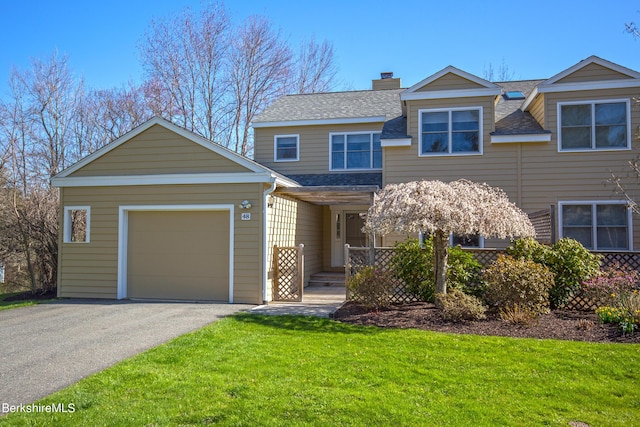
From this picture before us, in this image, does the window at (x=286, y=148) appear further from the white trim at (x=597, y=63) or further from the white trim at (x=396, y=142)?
the white trim at (x=597, y=63)

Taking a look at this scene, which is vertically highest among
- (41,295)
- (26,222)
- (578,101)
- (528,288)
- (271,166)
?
(578,101)

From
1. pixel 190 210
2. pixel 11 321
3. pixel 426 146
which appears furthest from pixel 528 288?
pixel 11 321

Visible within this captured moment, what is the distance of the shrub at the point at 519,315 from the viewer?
713cm

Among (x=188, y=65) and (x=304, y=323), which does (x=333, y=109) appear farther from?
(x=188, y=65)

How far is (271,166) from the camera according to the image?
48.4ft

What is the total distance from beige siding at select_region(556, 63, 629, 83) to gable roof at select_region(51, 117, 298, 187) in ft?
25.9

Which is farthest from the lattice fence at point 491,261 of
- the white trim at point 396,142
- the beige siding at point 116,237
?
the white trim at point 396,142

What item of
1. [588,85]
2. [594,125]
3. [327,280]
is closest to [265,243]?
[327,280]

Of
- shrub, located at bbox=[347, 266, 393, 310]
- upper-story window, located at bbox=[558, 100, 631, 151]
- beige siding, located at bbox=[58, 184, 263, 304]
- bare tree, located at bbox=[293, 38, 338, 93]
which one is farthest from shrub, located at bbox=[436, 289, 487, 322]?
bare tree, located at bbox=[293, 38, 338, 93]

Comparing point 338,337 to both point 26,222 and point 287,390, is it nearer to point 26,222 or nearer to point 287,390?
point 287,390

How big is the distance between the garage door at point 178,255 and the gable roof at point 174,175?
84cm

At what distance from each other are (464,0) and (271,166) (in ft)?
24.6

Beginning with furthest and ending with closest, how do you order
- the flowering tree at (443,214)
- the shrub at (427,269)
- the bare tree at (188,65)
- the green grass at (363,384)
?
the bare tree at (188,65), the shrub at (427,269), the flowering tree at (443,214), the green grass at (363,384)

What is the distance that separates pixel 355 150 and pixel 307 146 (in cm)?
160
